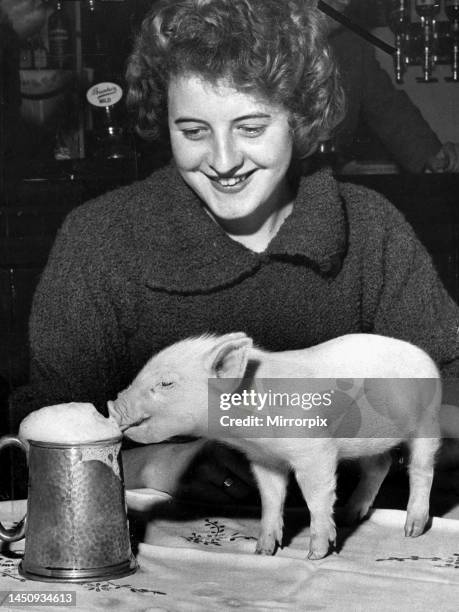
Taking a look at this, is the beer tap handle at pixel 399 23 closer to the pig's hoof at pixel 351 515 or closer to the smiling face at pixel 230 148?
the smiling face at pixel 230 148

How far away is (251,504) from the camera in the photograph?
0.83m

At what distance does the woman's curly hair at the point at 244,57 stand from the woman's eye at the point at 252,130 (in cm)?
3

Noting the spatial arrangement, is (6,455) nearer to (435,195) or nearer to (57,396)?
(57,396)

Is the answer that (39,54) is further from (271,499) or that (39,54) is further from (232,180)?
(271,499)

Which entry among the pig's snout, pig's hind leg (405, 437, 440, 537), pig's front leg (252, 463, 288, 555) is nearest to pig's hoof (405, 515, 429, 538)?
pig's hind leg (405, 437, 440, 537)

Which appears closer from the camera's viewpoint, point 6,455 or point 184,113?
point 184,113

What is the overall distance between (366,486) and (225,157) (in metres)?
0.32

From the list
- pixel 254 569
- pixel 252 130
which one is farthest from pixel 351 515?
pixel 252 130

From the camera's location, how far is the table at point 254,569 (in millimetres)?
623

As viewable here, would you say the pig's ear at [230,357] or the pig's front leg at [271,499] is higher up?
the pig's ear at [230,357]

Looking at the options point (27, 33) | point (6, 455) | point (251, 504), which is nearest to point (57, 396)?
point (6, 455)

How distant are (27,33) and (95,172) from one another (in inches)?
5.8

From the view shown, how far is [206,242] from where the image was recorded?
860 mm

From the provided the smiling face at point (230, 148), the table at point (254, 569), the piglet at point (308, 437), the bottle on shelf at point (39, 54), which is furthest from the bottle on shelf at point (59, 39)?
the table at point (254, 569)
